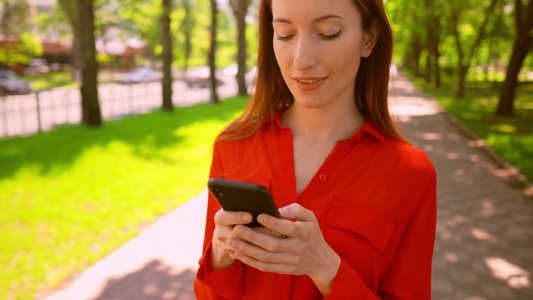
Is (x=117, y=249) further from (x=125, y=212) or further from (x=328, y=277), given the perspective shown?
(x=328, y=277)

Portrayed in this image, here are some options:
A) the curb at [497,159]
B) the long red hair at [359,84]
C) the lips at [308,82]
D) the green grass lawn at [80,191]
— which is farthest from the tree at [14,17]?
the lips at [308,82]

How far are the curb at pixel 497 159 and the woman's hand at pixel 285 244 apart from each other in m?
8.13

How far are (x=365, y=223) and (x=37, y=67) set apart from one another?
5961 centimetres

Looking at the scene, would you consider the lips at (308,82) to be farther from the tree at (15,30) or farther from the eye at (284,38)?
the tree at (15,30)

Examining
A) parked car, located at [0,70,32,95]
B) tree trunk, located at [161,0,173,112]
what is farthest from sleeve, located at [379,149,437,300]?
parked car, located at [0,70,32,95]

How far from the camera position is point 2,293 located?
177 inches

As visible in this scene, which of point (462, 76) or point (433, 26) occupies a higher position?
point (433, 26)

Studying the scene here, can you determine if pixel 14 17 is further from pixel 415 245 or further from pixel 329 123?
pixel 415 245

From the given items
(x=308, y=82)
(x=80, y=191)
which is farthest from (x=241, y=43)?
(x=308, y=82)

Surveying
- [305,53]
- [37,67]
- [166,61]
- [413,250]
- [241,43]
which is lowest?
[37,67]

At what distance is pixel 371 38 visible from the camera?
1714 mm

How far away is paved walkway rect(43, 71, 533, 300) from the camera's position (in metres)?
4.78

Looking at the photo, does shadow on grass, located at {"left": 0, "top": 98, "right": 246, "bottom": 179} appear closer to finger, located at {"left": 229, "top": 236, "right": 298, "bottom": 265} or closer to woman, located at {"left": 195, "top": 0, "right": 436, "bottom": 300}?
woman, located at {"left": 195, "top": 0, "right": 436, "bottom": 300}

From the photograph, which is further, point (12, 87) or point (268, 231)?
point (12, 87)
